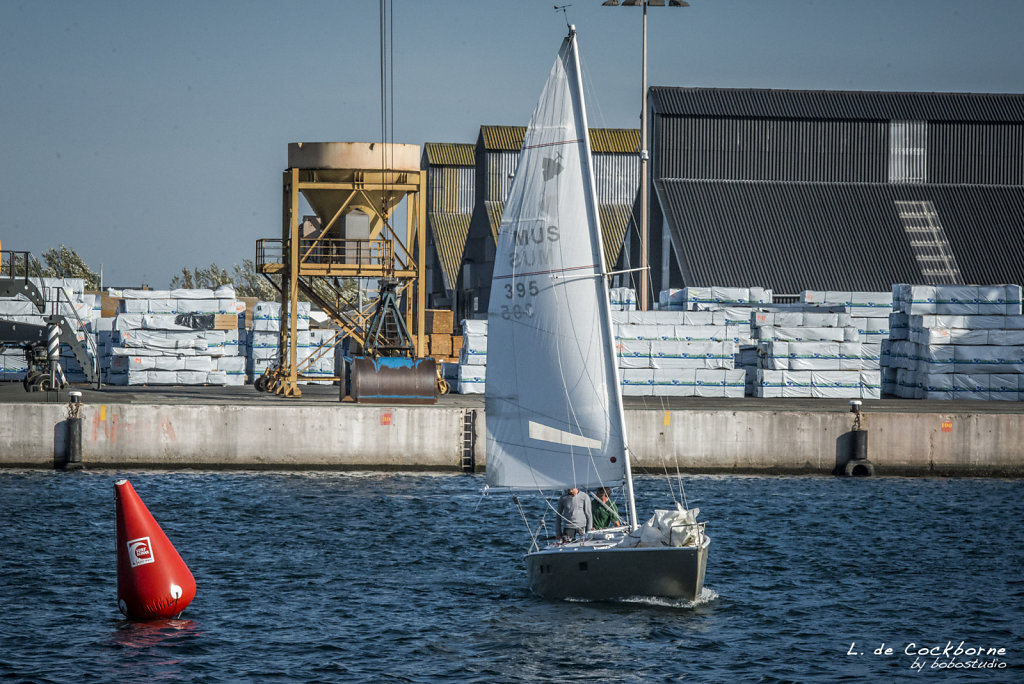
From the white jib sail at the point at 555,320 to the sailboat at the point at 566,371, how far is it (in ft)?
0.05

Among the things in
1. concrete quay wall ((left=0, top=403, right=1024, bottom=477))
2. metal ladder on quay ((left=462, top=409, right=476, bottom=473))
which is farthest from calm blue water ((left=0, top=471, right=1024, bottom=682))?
metal ladder on quay ((left=462, top=409, right=476, bottom=473))

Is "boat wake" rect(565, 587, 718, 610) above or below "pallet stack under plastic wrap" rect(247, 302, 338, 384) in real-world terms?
below

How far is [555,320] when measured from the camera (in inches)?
768

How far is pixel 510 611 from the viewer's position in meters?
20.3

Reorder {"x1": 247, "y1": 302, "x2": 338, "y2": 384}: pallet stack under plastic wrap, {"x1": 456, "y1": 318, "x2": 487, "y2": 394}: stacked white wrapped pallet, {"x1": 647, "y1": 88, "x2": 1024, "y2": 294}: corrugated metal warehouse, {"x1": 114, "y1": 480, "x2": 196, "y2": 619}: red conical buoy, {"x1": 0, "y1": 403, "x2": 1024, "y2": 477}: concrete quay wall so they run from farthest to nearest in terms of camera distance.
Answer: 1. {"x1": 647, "y1": 88, "x2": 1024, "y2": 294}: corrugated metal warehouse
2. {"x1": 247, "y1": 302, "x2": 338, "y2": 384}: pallet stack under plastic wrap
3. {"x1": 456, "y1": 318, "x2": 487, "y2": 394}: stacked white wrapped pallet
4. {"x1": 0, "y1": 403, "x2": 1024, "y2": 477}: concrete quay wall
5. {"x1": 114, "y1": 480, "x2": 196, "y2": 619}: red conical buoy

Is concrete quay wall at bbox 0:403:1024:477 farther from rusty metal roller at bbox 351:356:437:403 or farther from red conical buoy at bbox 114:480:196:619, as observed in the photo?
red conical buoy at bbox 114:480:196:619

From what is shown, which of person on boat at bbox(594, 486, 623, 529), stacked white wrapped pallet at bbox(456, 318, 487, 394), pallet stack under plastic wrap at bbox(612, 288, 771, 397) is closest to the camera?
person on boat at bbox(594, 486, 623, 529)

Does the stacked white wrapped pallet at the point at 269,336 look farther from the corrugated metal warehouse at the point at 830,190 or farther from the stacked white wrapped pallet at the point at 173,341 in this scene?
the corrugated metal warehouse at the point at 830,190

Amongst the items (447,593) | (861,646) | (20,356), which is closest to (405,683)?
(447,593)

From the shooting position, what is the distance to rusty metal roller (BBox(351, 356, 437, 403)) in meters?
37.6

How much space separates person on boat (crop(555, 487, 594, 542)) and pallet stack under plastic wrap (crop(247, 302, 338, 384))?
27.4 meters

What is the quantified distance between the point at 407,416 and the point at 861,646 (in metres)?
18.5

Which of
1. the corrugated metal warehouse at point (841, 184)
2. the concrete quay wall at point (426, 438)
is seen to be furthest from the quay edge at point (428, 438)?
the corrugated metal warehouse at point (841, 184)

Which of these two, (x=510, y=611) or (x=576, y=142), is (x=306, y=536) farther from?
(x=576, y=142)
